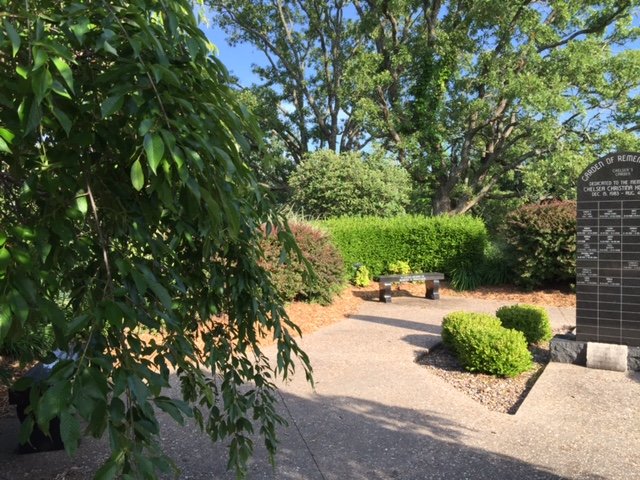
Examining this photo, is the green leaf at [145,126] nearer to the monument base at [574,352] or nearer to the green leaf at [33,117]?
the green leaf at [33,117]

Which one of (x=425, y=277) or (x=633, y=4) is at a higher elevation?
(x=633, y=4)

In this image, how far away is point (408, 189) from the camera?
18.9 meters

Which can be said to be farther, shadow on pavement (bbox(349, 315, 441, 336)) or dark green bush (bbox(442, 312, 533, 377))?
shadow on pavement (bbox(349, 315, 441, 336))

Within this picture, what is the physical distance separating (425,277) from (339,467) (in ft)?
30.3

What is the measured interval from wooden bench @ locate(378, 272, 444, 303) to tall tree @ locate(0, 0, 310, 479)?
10.5 metres

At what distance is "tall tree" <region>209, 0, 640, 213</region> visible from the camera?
1761cm

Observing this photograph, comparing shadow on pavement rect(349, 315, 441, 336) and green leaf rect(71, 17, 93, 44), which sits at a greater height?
green leaf rect(71, 17, 93, 44)

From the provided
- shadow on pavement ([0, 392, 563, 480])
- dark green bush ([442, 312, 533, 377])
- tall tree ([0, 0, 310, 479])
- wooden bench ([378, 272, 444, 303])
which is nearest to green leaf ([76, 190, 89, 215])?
tall tree ([0, 0, 310, 479])

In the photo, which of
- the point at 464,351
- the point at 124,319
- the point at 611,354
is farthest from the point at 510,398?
the point at 124,319

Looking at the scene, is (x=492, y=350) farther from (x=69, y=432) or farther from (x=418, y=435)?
(x=69, y=432)

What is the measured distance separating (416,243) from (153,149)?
1400cm

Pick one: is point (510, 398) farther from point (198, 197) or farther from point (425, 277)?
point (425, 277)

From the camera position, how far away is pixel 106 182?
1536 mm

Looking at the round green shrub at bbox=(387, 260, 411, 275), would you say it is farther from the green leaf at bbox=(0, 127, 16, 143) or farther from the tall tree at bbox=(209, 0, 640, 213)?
the green leaf at bbox=(0, 127, 16, 143)
